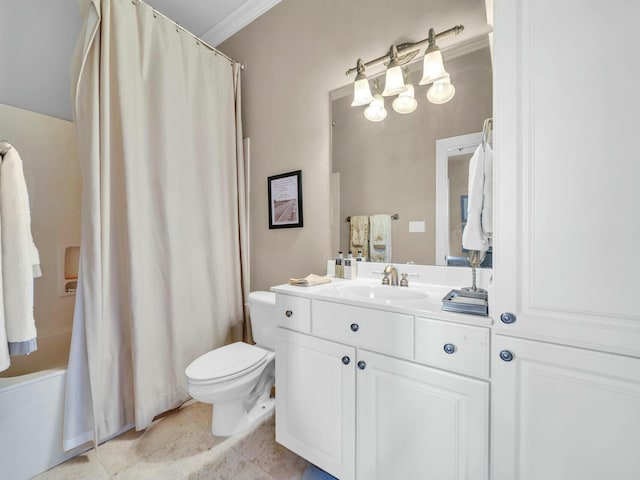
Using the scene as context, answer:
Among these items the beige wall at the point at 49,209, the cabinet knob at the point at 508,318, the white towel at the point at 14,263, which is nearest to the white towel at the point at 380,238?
the cabinet knob at the point at 508,318

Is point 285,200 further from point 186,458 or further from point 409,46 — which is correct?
point 186,458

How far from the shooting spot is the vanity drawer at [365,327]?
0.99 meters

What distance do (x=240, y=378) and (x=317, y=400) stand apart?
1.62 ft

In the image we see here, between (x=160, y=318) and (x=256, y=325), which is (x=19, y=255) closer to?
(x=160, y=318)

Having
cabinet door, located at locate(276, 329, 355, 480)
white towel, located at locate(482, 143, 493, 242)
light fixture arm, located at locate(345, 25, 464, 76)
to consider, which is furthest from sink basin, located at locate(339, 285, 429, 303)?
light fixture arm, located at locate(345, 25, 464, 76)

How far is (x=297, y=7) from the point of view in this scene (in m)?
1.90

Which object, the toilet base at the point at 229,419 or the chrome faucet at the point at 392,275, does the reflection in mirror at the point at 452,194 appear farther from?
the toilet base at the point at 229,419

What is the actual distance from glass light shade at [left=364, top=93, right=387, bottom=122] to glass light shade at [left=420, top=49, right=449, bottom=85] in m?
0.28

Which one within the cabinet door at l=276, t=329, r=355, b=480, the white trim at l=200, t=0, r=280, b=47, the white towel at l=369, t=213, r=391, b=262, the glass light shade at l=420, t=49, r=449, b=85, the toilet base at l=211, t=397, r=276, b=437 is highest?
the white trim at l=200, t=0, r=280, b=47

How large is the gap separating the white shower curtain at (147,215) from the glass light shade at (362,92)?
1033 mm

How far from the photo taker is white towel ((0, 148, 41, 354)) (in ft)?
3.87

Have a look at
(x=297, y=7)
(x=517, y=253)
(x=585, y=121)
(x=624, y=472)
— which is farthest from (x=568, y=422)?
(x=297, y=7)

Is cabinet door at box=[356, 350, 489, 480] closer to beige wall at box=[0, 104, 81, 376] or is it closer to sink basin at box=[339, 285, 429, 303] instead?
sink basin at box=[339, 285, 429, 303]

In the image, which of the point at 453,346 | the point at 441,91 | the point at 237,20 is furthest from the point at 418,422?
the point at 237,20
